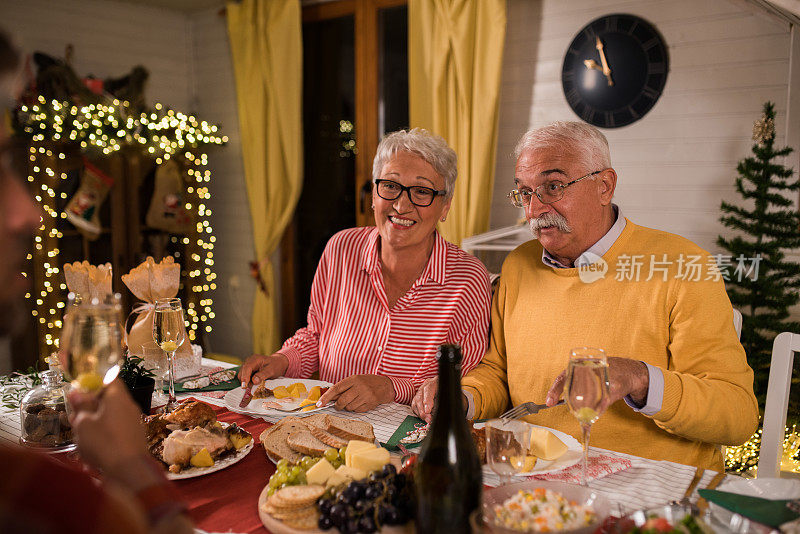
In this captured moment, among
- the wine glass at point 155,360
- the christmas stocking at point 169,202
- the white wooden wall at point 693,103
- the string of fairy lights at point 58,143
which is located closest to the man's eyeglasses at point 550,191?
the wine glass at point 155,360

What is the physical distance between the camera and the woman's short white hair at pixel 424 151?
80.0 inches

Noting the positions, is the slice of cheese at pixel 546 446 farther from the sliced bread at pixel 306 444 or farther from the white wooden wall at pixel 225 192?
the white wooden wall at pixel 225 192

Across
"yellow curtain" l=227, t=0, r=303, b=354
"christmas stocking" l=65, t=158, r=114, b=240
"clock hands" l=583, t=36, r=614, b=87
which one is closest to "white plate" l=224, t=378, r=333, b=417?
"clock hands" l=583, t=36, r=614, b=87

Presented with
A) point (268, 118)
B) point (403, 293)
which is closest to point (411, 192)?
point (403, 293)

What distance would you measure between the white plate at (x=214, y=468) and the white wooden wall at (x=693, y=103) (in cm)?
262

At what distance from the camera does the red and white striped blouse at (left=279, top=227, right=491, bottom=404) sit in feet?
6.37

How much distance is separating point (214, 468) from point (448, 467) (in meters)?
0.54

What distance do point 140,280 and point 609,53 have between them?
8.55 ft

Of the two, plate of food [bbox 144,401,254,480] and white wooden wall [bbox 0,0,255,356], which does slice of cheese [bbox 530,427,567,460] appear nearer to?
plate of food [bbox 144,401,254,480]

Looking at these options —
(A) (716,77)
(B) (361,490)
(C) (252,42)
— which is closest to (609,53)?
(A) (716,77)

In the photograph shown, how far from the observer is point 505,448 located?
41.1 inches

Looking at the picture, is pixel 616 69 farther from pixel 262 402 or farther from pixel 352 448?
pixel 352 448

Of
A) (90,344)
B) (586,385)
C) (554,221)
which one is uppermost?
(554,221)

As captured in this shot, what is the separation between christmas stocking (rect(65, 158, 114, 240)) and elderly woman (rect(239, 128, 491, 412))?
2335 mm
